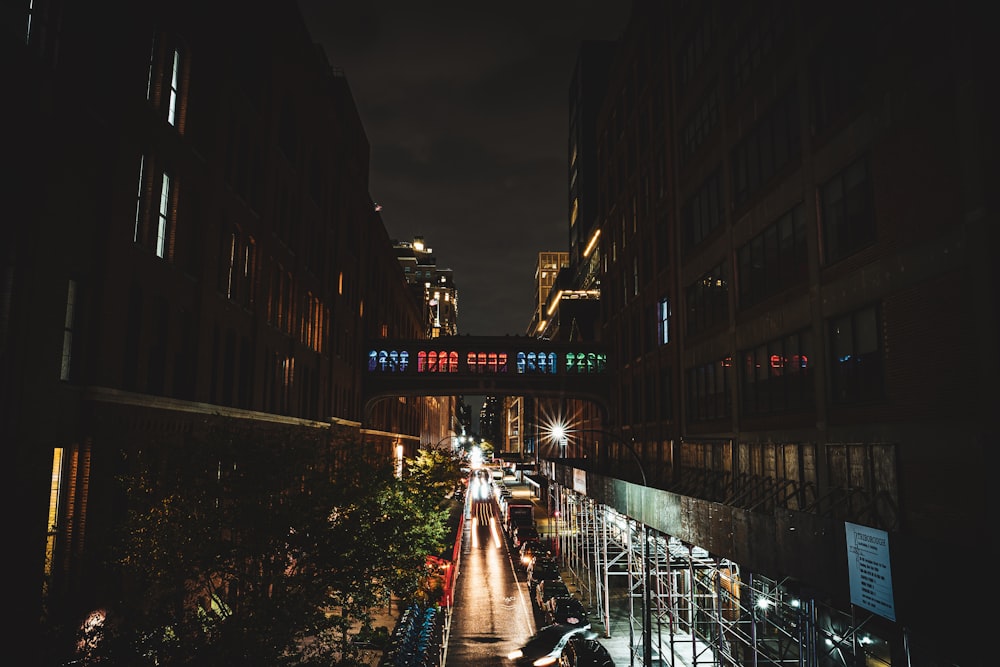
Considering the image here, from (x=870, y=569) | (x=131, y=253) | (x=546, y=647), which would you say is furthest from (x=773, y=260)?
(x=131, y=253)

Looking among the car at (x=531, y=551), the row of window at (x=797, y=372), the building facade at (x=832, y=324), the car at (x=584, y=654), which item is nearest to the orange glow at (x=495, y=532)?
the car at (x=531, y=551)

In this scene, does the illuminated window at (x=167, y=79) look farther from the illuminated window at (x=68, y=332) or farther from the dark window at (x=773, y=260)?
the dark window at (x=773, y=260)

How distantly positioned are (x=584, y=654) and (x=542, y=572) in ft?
52.3

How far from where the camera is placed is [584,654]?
26062 millimetres

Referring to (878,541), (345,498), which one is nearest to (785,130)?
(878,541)

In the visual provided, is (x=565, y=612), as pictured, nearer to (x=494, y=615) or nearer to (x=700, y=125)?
(x=494, y=615)

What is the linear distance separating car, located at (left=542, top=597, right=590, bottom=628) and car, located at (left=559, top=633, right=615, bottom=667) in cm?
297

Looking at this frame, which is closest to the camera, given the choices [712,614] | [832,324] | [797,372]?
[712,614]

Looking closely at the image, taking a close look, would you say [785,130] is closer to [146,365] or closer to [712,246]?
[712,246]

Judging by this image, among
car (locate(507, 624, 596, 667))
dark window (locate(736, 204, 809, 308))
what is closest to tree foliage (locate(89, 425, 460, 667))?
car (locate(507, 624, 596, 667))

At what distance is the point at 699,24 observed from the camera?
127 ft

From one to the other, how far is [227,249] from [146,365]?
8942 millimetres

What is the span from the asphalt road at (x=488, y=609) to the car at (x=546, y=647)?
0.63 m

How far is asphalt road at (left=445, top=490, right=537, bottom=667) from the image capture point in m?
31.0
